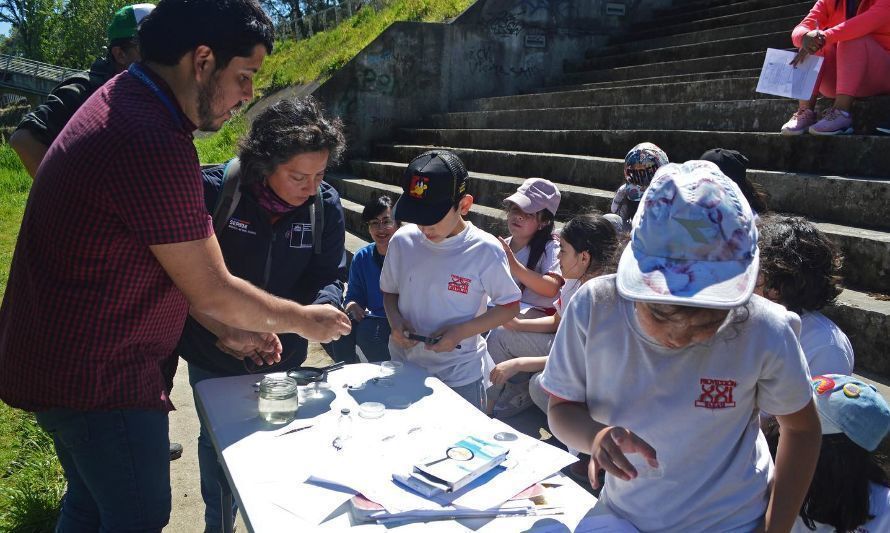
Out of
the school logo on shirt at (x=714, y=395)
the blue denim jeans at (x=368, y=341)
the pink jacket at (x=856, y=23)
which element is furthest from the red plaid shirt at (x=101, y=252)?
the pink jacket at (x=856, y=23)

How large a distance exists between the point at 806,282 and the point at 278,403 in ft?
5.66

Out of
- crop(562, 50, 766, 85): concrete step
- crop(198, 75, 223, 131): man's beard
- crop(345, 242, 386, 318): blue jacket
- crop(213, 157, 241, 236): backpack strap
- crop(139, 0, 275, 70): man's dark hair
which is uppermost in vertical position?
crop(562, 50, 766, 85): concrete step

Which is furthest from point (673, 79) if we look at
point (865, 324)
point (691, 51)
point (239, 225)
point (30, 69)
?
point (30, 69)

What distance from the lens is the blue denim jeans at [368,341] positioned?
371 centimetres

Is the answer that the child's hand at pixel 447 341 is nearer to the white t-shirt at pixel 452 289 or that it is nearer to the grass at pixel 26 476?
the white t-shirt at pixel 452 289

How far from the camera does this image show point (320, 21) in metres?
16.3

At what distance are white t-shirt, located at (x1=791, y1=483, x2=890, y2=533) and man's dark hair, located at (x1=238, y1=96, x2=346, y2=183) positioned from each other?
6.37ft

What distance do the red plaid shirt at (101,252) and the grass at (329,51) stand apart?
26.4ft

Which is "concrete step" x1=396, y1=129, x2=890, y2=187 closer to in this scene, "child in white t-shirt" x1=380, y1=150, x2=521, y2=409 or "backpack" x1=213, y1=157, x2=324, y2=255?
"child in white t-shirt" x1=380, y1=150, x2=521, y2=409

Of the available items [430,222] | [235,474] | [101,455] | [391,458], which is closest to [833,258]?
[430,222]

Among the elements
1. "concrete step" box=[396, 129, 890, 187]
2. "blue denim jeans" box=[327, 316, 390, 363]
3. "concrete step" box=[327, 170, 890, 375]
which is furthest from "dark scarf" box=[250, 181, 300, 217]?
"concrete step" box=[396, 129, 890, 187]

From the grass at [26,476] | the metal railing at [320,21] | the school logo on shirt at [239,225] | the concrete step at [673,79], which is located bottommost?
the grass at [26,476]

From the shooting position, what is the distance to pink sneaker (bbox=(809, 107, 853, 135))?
4.11 metres

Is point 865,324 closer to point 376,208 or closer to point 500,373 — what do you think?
point 500,373
